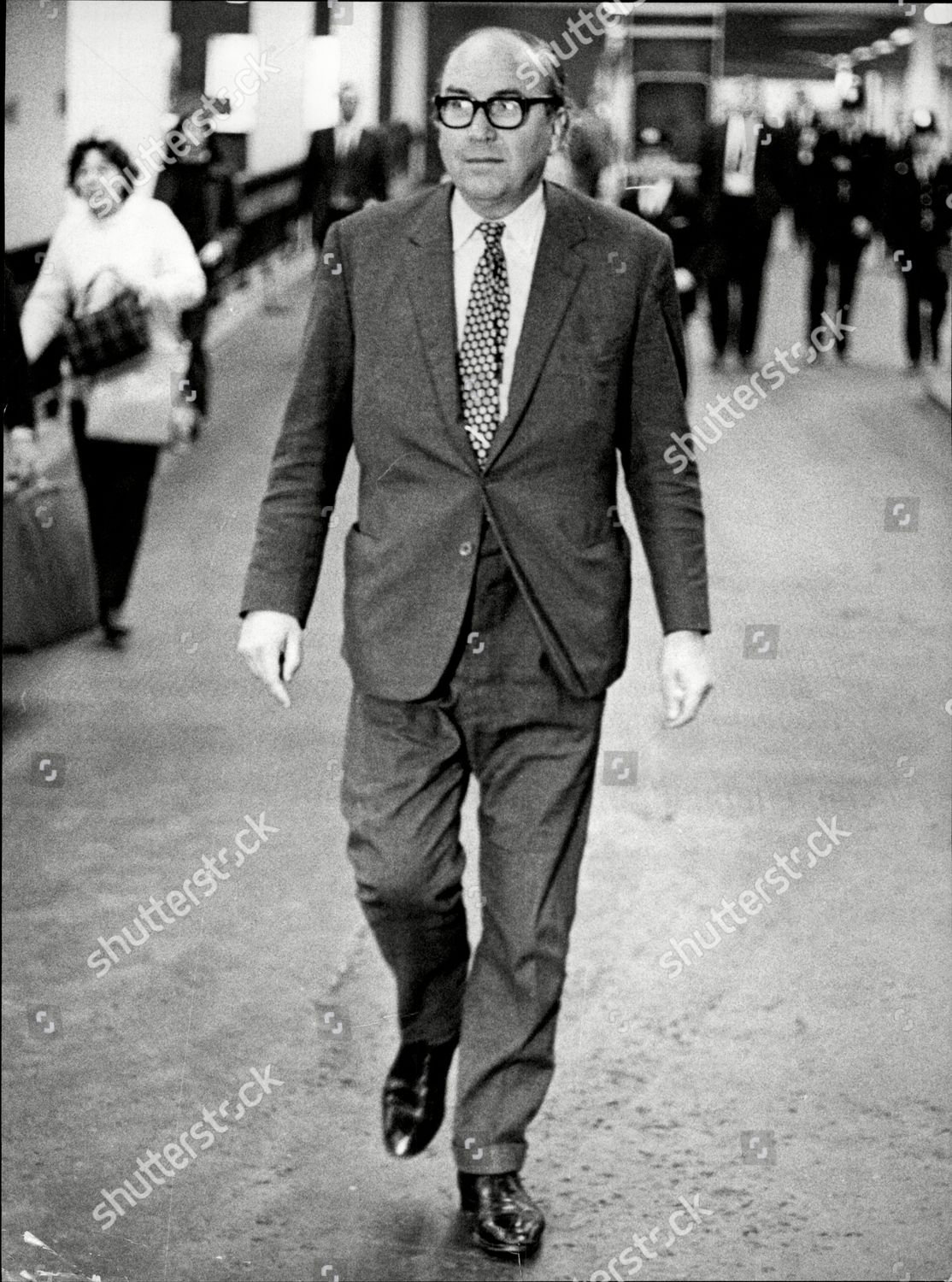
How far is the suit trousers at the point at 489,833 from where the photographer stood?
8.13 ft

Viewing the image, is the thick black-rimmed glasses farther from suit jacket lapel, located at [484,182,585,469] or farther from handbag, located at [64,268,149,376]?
handbag, located at [64,268,149,376]

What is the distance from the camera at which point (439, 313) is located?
242 centimetres

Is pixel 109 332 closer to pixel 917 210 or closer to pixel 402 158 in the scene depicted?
pixel 402 158

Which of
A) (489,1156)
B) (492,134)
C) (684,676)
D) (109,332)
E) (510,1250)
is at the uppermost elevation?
(492,134)

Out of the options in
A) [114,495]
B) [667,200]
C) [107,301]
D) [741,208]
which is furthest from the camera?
[114,495]

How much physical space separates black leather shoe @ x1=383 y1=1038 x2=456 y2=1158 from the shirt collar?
0.92m

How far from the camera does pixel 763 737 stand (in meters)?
3.14

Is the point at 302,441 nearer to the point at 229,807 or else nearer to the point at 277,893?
the point at 277,893

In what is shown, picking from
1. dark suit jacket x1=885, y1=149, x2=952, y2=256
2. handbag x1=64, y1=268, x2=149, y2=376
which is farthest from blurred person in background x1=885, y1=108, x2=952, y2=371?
handbag x1=64, y1=268, x2=149, y2=376

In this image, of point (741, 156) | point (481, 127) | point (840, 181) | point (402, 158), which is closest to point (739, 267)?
point (840, 181)

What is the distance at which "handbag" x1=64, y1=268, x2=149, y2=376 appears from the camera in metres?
3.51

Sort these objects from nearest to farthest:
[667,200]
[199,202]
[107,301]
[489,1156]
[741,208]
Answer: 1. [489,1156]
2. [741,208]
3. [667,200]
4. [199,202]
5. [107,301]

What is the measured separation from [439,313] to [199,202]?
0.91m

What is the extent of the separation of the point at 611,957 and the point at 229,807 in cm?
101
